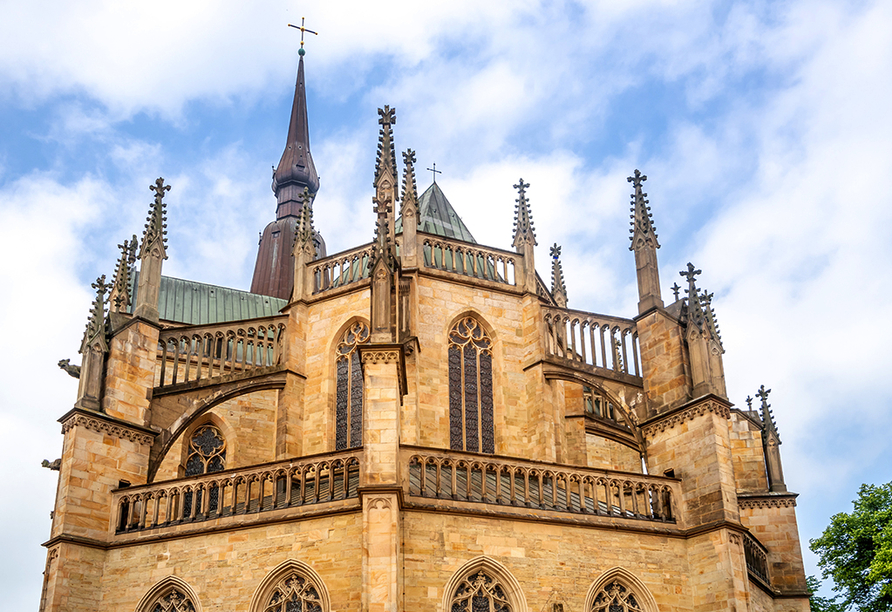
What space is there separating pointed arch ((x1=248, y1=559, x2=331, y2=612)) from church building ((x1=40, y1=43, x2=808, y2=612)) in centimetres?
4

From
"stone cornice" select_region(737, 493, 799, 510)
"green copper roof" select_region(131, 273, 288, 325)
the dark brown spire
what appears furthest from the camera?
the dark brown spire

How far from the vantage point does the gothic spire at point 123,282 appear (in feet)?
75.8

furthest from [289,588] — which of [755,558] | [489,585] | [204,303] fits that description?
[204,303]

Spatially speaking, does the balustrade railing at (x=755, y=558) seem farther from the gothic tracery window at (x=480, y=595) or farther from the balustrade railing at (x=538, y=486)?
the gothic tracery window at (x=480, y=595)

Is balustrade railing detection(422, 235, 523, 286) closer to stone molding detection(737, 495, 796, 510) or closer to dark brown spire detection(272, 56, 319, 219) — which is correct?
stone molding detection(737, 495, 796, 510)

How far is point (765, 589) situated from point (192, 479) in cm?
1273

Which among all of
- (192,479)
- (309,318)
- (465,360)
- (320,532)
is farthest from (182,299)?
(320,532)

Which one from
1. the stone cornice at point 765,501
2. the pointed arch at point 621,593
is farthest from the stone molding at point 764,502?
the pointed arch at point 621,593

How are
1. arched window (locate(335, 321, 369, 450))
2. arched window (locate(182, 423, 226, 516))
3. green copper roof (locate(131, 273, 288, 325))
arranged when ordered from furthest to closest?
green copper roof (locate(131, 273, 288, 325)) → arched window (locate(182, 423, 226, 516)) → arched window (locate(335, 321, 369, 450))

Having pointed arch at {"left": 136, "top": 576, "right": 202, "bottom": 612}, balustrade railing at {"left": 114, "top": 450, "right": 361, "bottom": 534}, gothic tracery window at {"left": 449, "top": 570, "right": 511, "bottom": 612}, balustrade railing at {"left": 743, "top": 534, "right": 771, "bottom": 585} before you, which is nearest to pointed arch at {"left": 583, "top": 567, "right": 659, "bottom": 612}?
gothic tracery window at {"left": 449, "top": 570, "right": 511, "bottom": 612}

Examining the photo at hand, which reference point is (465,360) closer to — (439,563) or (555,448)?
(555,448)

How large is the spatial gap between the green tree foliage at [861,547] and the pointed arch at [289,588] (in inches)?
615

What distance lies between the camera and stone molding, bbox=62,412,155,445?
69.0 ft

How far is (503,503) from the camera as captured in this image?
18922 millimetres
